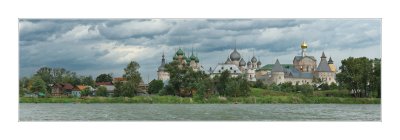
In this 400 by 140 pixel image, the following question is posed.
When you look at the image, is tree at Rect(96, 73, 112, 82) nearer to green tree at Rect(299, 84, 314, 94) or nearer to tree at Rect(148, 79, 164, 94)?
tree at Rect(148, 79, 164, 94)

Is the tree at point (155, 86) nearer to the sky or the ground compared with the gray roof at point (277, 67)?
nearer to the ground

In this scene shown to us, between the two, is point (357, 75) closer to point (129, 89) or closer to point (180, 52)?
point (180, 52)

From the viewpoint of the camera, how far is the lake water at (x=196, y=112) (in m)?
14.0

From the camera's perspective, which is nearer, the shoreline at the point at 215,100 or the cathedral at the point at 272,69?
the cathedral at the point at 272,69

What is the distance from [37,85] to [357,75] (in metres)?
6.38

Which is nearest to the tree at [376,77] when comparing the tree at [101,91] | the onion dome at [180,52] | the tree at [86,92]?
the onion dome at [180,52]

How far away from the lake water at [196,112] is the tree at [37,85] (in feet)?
1.00

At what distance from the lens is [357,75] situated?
49.4 ft

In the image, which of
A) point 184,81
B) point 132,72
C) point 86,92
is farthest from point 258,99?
point 86,92

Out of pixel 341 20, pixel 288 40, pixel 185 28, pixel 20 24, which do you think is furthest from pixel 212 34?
pixel 20 24

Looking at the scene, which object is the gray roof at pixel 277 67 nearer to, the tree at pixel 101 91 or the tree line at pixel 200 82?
the tree line at pixel 200 82

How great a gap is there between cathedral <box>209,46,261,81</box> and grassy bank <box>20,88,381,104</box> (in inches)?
18.8

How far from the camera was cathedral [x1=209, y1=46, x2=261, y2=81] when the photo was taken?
48.5 ft
